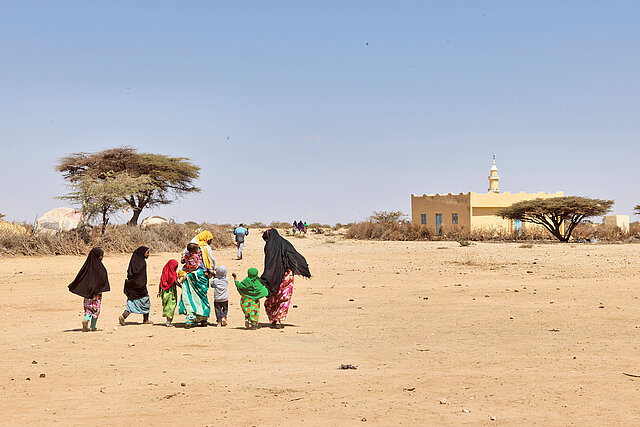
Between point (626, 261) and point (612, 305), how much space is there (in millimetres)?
10028

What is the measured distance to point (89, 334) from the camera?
34.1ft

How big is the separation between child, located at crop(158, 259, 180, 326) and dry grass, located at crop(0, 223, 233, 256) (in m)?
17.2

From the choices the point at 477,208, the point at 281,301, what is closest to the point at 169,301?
the point at 281,301

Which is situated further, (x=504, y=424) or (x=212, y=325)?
(x=212, y=325)

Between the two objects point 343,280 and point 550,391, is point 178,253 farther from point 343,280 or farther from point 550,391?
point 550,391

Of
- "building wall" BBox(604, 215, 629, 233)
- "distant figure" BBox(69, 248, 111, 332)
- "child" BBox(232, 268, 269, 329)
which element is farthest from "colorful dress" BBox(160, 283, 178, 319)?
"building wall" BBox(604, 215, 629, 233)

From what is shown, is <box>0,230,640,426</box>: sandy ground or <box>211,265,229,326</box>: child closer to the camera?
<box>0,230,640,426</box>: sandy ground

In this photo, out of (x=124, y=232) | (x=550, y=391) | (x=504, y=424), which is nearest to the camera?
(x=504, y=424)

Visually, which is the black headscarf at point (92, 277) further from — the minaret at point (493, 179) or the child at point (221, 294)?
the minaret at point (493, 179)

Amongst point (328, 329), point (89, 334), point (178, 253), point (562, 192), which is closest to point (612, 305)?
point (328, 329)

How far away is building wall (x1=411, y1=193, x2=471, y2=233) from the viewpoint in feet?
143

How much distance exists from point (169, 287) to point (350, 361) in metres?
4.02

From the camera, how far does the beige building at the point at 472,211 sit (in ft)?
142

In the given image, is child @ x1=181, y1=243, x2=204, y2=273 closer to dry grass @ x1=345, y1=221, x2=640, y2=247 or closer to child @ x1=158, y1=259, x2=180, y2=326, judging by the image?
child @ x1=158, y1=259, x2=180, y2=326
